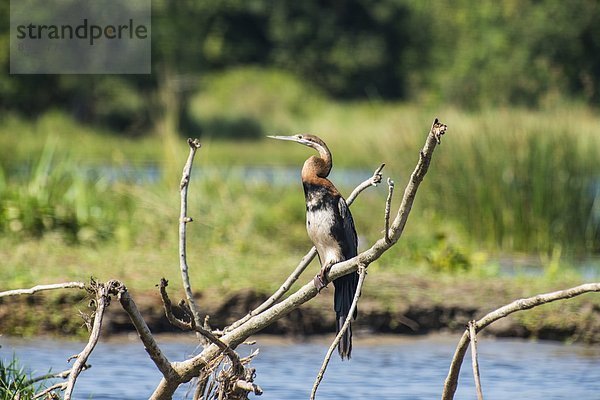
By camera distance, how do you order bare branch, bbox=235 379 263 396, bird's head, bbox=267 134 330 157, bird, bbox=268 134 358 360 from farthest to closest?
bird, bbox=268 134 358 360
bird's head, bbox=267 134 330 157
bare branch, bbox=235 379 263 396

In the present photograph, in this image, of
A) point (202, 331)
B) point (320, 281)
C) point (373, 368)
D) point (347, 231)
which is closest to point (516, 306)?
point (320, 281)

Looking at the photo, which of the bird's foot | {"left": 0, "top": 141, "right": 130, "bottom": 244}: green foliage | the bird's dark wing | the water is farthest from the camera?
{"left": 0, "top": 141, "right": 130, "bottom": 244}: green foliage

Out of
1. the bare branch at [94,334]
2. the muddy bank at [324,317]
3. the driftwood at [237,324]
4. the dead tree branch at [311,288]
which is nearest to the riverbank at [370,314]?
the muddy bank at [324,317]

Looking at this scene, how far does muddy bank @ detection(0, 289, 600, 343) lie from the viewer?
722 cm

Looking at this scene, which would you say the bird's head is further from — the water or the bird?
the water

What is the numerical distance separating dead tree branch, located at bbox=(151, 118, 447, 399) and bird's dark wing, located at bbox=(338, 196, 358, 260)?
0.62 m

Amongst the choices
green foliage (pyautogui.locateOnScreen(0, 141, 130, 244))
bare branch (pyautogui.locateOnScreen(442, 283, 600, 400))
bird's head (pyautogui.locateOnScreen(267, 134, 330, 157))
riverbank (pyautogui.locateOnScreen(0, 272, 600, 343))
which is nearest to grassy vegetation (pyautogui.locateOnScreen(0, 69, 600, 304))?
green foliage (pyautogui.locateOnScreen(0, 141, 130, 244))

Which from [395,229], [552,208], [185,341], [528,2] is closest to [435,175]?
[552,208]

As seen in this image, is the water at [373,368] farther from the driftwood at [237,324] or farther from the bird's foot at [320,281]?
the bird's foot at [320,281]

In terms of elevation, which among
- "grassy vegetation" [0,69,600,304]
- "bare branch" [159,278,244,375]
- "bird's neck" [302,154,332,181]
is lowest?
"bare branch" [159,278,244,375]

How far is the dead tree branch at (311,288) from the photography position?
3287 mm

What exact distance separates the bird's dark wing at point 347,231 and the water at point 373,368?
4.49 ft

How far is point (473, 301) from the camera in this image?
25.0ft

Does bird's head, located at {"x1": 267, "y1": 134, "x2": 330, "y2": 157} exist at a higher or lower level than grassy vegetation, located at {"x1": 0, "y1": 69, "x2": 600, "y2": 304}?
lower
